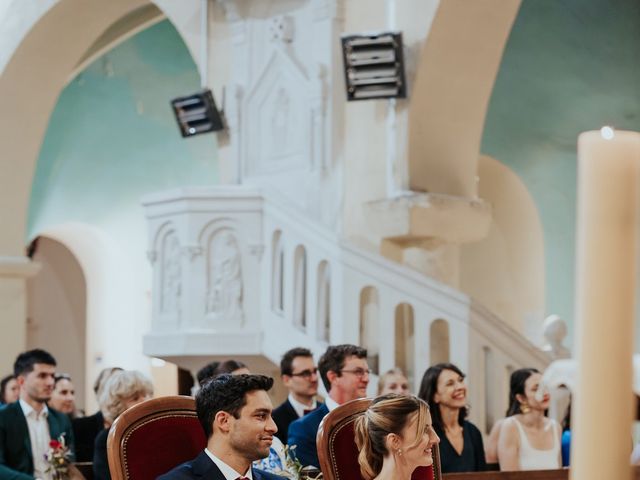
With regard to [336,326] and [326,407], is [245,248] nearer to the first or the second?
[336,326]

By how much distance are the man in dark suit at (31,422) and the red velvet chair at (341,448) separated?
229 cm

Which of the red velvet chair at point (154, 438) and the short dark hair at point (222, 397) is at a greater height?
the short dark hair at point (222, 397)

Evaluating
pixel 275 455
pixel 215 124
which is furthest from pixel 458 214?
pixel 275 455

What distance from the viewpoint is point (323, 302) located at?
821 cm

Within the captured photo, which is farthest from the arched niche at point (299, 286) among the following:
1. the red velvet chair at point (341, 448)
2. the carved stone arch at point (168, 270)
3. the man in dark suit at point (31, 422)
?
the red velvet chair at point (341, 448)

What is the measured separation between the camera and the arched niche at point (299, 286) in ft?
27.4

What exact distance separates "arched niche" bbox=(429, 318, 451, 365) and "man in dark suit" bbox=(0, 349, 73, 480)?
271cm

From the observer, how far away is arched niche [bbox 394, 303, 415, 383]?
827 cm

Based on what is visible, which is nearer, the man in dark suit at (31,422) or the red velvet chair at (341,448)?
the red velvet chair at (341,448)

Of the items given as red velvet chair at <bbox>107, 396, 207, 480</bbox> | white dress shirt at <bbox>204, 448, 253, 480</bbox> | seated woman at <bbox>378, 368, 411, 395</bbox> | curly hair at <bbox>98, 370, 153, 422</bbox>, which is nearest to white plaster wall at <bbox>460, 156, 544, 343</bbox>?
seated woman at <bbox>378, 368, 411, 395</bbox>

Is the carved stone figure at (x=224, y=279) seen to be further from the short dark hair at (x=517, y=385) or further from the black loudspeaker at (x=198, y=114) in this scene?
the short dark hair at (x=517, y=385)

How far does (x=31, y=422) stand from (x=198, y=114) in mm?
4080

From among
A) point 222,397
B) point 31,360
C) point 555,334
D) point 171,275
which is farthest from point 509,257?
point 222,397

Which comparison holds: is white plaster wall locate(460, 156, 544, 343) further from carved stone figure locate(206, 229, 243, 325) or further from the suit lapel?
the suit lapel
